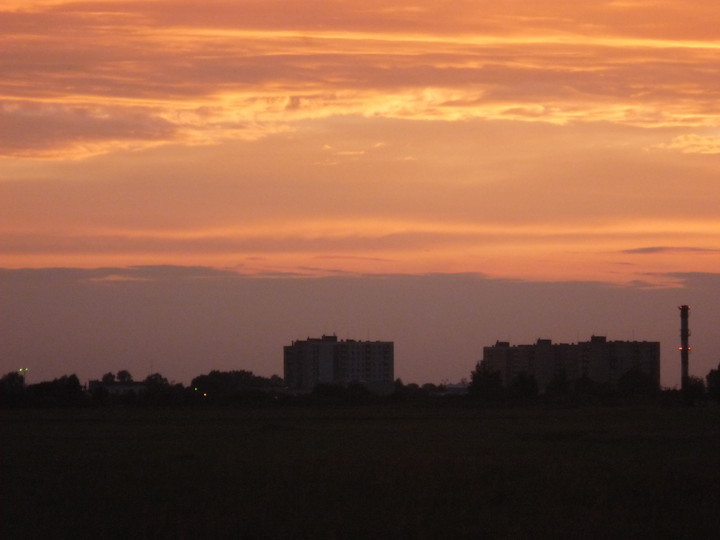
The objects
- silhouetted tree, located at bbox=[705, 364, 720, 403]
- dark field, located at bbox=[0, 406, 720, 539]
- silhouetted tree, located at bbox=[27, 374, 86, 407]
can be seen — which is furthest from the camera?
silhouetted tree, located at bbox=[705, 364, 720, 403]

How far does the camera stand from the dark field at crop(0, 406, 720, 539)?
16.8 meters

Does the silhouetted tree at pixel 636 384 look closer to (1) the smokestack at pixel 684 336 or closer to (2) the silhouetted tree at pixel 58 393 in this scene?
(1) the smokestack at pixel 684 336

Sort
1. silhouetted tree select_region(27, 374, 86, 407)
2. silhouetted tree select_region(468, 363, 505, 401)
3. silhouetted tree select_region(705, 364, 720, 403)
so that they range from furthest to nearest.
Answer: silhouetted tree select_region(468, 363, 505, 401)
silhouetted tree select_region(705, 364, 720, 403)
silhouetted tree select_region(27, 374, 86, 407)

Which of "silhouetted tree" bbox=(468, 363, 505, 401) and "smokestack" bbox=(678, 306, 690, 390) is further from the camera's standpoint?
"silhouetted tree" bbox=(468, 363, 505, 401)

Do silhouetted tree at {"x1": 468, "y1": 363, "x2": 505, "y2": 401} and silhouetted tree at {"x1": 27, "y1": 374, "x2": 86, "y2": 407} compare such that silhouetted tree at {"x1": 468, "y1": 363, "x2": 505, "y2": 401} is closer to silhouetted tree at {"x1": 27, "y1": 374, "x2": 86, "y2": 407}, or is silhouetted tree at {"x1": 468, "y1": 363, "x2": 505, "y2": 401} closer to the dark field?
silhouetted tree at {"x1": 27, "y1": 374, "x2": 86, "y2": 407}

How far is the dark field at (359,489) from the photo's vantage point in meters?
16.8

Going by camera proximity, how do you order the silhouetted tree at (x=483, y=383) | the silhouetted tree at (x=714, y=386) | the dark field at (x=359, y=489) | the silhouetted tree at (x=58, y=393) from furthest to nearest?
the silhouetted tree at (x=483, y=383) → the silhouetted tree at (x=714, y=386) → the silhouetted tree at (x=58, y=393) → the dark field at (x=359, y=489)

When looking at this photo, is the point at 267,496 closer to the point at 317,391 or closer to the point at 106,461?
the point at 106,461

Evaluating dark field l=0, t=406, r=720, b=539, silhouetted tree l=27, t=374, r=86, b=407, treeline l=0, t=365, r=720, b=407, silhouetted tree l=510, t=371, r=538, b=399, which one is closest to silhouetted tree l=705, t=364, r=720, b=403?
treeline l=0, t=365, r=720, b=407

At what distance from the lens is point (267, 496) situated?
20344 millimetres

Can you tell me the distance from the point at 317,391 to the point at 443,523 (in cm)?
10705

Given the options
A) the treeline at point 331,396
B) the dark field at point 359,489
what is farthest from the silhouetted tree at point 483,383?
the dark field at point 359,489

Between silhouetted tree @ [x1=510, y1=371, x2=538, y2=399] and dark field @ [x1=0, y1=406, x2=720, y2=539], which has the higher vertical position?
dark field @ [x1=0, y1=406, x2=720, y2=539]

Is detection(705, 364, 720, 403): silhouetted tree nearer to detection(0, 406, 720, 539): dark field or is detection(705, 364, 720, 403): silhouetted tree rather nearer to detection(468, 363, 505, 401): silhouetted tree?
detection(468, 363, 505, 401): silhouetted tree
